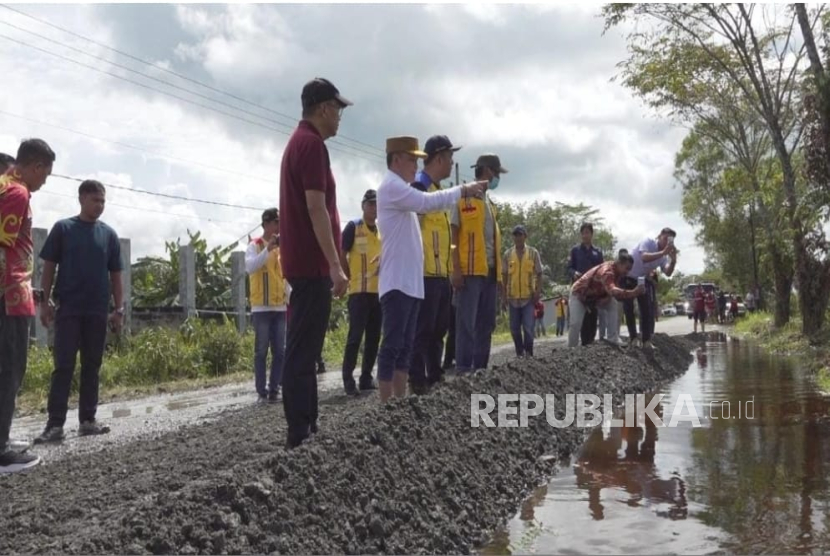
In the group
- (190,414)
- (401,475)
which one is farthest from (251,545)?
(190,414)

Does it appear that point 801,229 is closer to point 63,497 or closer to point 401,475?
point 401,475

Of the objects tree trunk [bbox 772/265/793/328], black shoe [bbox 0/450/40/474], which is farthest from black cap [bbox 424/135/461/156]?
tree trunk [bbox 772/265/793/328]

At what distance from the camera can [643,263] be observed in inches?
418

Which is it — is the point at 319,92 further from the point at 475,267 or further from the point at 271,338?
the point at 271,338

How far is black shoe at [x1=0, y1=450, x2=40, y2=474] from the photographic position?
4703mm

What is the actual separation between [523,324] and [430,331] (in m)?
3.99

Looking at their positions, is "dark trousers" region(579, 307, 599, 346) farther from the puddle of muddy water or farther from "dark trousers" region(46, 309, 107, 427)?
"dark trousers" region(46, 309, 107, 427)

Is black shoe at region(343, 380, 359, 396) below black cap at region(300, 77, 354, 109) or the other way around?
below

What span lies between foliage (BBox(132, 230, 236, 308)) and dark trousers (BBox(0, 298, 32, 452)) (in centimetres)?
1299

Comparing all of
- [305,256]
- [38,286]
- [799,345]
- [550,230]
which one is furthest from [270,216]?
[550,230]

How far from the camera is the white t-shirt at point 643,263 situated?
1059 centimetres

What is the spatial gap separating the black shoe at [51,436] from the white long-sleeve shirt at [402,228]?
2659mm

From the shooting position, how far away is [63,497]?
12.7 feet

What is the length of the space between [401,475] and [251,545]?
108 centimetres
